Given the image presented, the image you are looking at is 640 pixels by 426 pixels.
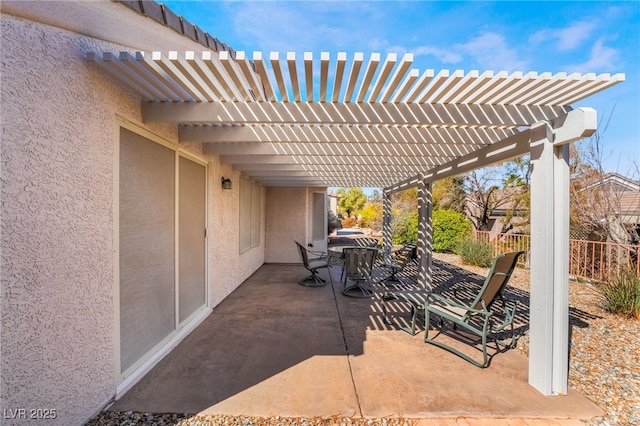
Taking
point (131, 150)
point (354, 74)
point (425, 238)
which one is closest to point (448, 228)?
point (425, 238)

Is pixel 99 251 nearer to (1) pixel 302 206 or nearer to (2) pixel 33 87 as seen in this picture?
(2) pixel 33 87

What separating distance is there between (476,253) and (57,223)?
11586mm

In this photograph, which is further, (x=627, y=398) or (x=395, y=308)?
(x=395, y=308)

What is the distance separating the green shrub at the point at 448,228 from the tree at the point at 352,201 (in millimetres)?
22512

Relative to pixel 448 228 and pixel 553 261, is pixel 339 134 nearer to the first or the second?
pixel 553 261

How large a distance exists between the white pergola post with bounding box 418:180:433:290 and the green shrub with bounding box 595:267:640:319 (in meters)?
3.27

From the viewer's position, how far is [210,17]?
572 centimetres

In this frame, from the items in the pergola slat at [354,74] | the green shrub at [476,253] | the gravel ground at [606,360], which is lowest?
the gravel ground at [606,360]

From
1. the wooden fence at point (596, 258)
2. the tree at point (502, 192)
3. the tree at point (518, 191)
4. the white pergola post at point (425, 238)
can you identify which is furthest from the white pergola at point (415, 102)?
the tree at point (518, 191)

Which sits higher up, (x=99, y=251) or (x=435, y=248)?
(x=99, y=251)

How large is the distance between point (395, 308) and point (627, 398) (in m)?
3.26

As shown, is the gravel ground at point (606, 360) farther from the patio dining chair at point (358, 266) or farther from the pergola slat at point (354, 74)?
the pergola slat at point (354, 74)

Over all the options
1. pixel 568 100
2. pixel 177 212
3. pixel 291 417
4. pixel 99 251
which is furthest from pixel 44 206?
pixel 568 100

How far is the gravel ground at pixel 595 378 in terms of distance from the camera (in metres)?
2.48
